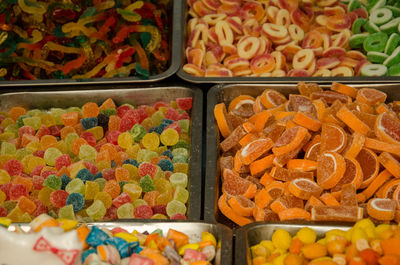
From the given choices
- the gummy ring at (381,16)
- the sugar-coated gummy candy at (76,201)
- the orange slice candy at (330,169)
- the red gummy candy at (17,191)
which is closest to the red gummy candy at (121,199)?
the sugar-coated gummy candy at (76,201)

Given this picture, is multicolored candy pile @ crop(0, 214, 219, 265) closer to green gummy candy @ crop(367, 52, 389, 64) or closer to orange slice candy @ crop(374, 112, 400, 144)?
orange slice candy @ crop(374, 112, 400, 144)

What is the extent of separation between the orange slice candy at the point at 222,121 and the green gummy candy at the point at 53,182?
679mm

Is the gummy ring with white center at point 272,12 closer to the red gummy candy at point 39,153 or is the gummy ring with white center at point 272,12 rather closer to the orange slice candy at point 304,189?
the orange slice candy at point 304,189

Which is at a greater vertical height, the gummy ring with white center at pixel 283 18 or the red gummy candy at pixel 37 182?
the gummy ring with white center at pixel 283 18

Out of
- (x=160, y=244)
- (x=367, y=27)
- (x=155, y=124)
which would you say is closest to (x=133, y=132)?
(x=155, y=124)

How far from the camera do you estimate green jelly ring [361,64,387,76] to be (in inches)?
84.7

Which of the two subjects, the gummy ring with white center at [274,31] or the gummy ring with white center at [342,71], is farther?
the gummy ring with white center at [274,31]

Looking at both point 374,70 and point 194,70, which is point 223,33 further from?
point 374,70

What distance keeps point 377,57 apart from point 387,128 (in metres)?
0.74

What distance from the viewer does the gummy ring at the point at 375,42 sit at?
7.48ft

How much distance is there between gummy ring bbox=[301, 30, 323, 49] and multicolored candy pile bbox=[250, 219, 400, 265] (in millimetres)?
1289

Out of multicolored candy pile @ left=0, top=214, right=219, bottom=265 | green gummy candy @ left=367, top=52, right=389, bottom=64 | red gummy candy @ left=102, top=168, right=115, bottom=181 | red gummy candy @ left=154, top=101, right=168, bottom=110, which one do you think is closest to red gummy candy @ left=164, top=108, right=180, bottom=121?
red gummy candy @ left=154, top=101, right=168, bottom=110

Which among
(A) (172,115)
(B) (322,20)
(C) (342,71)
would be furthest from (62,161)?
(B) (322,20)

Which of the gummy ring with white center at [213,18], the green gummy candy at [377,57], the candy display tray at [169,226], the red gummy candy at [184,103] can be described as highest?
the gummy ring with white center at [213,18]
